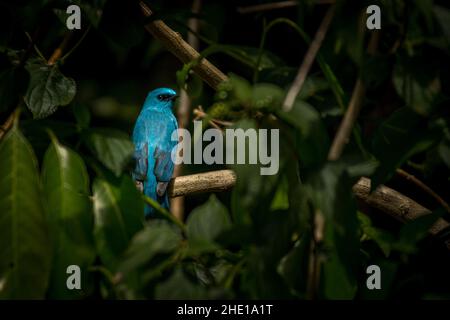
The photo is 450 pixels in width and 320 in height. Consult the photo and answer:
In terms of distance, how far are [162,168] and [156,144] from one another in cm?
42

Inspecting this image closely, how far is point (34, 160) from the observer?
141 centimetres

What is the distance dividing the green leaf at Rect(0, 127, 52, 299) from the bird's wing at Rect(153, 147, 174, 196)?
91.2 inches

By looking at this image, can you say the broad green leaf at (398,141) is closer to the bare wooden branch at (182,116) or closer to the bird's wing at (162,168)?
the bird's wing at (162,168)

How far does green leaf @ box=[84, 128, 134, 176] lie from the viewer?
1.44 metres

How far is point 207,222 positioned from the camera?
4.55 ft

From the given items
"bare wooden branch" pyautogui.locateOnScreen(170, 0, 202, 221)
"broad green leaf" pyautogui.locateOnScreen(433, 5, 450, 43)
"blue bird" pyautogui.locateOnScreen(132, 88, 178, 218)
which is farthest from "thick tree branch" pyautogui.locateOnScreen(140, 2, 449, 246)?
"bare wooden branch" pyautogui.locateOnScreen(170, 0, 202, 221)

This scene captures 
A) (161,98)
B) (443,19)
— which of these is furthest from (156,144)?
(443,19)

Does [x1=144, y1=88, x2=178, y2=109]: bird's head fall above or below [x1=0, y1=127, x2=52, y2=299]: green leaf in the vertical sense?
above

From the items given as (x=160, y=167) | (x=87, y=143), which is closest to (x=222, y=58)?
(x=160, y=167)

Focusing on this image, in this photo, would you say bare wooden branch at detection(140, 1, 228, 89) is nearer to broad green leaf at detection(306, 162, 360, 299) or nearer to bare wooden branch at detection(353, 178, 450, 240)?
bare wooden branch at detection(353, 178, 450, 240)

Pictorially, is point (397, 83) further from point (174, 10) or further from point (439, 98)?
point (174, 10)

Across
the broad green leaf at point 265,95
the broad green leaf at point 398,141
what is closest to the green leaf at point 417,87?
the broad green leaf at point 398,141

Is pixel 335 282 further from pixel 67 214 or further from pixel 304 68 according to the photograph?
pixel 67 214

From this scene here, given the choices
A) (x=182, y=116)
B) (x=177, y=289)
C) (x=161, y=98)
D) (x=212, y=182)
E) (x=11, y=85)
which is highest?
(x=161, y=98)
